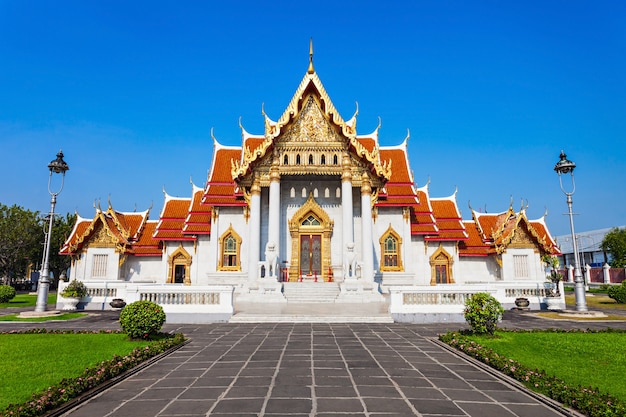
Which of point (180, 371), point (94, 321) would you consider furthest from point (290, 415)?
point (94, 321)

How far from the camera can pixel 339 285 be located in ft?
62.6

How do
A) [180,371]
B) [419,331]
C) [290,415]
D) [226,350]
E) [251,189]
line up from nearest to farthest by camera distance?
[290,415] → [180,371] → [226,350] → [419,331] → [251,189]

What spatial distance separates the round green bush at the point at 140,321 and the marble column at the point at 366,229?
11575mm

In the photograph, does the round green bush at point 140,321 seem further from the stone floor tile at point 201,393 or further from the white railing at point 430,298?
the white railing at point 430,298

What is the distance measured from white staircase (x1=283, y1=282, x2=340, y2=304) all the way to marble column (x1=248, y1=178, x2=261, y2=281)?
5.49 feet

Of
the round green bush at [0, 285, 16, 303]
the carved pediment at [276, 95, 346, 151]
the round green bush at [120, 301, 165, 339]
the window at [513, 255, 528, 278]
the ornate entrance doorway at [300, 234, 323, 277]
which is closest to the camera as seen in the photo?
the round green bush at [120, 301, 165, 339]

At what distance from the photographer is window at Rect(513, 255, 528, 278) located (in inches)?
920

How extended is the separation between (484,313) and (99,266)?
2151cm

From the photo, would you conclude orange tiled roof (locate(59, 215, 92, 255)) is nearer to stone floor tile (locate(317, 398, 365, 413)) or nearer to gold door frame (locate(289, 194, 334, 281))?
gold door frame (locate(289, 194, 334, 281))

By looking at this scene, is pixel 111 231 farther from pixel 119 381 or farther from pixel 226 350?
pixel 119 381

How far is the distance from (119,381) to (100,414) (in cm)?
151

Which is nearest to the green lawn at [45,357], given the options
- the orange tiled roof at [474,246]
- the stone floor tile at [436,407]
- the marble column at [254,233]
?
the stone floor tile at [436,407]

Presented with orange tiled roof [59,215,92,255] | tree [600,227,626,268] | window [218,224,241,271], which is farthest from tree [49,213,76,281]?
tree [600,227,626,268]

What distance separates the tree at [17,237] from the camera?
41062 mm
